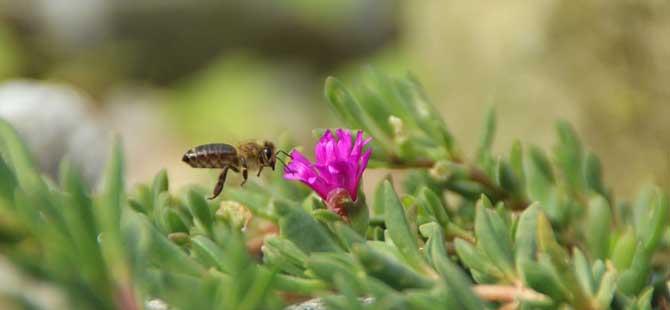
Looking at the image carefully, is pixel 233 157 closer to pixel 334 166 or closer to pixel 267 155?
pixel 267 155

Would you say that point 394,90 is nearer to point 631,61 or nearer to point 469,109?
point 631,61

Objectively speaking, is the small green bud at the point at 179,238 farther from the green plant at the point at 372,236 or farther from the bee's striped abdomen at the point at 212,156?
the bee's striped abdomen at the point at 212,156

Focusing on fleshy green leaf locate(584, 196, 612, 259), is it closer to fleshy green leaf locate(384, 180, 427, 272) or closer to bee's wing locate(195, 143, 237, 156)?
fleshy green leaf locate(384, 180, 427, 272)

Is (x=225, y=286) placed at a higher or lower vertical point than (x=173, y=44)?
lower

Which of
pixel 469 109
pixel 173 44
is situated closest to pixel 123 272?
pixel 469 109

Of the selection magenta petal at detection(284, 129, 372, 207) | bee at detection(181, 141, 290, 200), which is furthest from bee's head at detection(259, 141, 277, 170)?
magenta petal at detection(284, 129, 372, 207)

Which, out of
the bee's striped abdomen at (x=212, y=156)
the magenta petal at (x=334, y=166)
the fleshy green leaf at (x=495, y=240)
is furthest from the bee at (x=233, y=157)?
the fleshy green leaf at (x=495, y=240)

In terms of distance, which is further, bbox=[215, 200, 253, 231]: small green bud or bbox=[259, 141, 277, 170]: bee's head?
bbox=[259, 141, 277, 170]: bee's head
